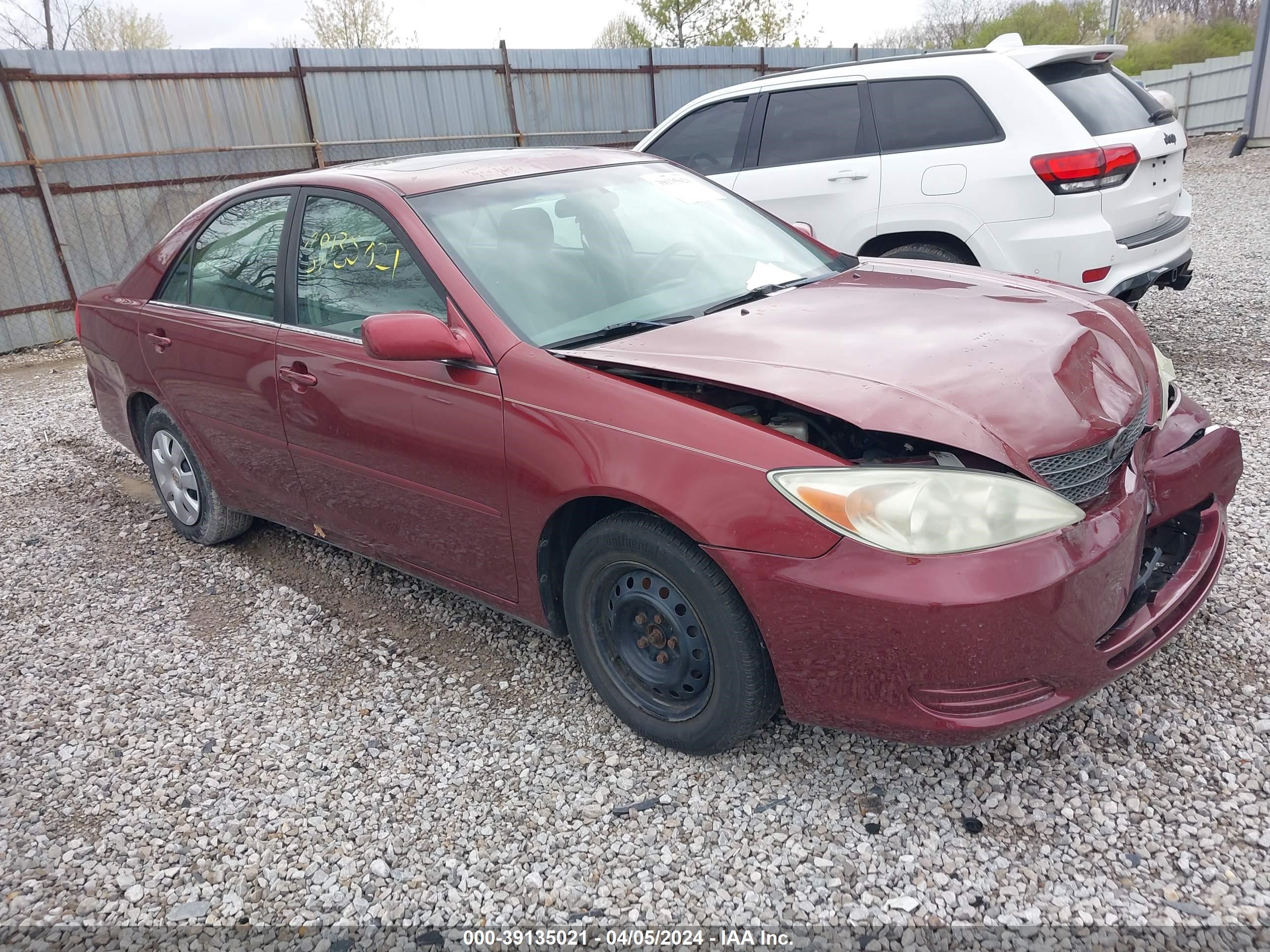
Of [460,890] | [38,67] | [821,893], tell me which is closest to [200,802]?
[460,890]

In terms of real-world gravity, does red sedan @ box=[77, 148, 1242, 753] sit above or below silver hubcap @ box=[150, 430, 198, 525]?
above

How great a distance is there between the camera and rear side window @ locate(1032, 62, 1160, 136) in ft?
16.9

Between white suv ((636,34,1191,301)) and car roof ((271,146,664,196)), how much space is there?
145 cm

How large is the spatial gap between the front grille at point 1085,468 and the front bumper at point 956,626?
0.05 m

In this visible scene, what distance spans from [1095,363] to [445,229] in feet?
6.76

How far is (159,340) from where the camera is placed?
4.13m

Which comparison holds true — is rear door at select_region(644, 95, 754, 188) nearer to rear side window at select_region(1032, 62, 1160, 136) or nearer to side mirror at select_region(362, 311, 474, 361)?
rear side window at select_region(1032, 62, 1160, 136)

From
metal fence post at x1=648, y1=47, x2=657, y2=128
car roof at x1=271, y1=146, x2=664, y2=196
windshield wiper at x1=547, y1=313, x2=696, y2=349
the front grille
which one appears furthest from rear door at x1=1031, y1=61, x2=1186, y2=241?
metal fence post at x1=648, y1=47, x2=657, y2=128

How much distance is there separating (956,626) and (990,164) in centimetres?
392

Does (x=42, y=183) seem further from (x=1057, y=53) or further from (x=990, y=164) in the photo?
(x=1057, y=53)

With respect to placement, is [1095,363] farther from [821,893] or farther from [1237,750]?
[821,893]

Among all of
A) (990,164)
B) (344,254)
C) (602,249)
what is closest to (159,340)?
(344,254)

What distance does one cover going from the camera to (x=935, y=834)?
2361 mm

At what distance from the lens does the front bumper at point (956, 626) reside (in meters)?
2.08
